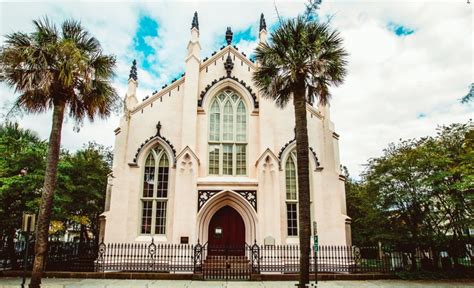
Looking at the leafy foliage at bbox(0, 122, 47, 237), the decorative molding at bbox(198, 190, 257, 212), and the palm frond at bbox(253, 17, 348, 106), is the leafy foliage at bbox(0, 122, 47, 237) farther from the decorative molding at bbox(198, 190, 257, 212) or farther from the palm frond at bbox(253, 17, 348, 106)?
the palm frond at bbox(253, 17, 348, 106)

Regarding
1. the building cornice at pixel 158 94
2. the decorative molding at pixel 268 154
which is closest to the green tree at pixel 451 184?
the decorative molding at pixel 268 154

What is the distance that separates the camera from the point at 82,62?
1173 cm

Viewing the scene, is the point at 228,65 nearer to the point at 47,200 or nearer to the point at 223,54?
the point at 223,54

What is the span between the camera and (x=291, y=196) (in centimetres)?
1798

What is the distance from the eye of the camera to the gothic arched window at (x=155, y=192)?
1730 centimetres

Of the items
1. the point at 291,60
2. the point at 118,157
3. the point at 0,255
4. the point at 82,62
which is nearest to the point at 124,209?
the point at 118,157

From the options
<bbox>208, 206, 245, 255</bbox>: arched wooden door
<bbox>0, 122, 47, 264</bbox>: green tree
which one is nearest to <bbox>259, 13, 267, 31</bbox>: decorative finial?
<bbox>208, 206, 245, 255</bbox>: arched wooden door

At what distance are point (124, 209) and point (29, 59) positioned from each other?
8660mm

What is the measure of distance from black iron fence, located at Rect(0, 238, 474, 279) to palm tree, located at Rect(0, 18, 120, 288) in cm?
524

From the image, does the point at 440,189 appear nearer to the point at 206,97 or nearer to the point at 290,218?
the point at 290,218

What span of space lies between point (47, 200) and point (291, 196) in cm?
1166

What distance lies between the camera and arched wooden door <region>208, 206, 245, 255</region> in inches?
698

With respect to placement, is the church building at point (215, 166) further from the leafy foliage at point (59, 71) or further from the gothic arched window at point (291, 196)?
the leafy foliage at point (59, 71)

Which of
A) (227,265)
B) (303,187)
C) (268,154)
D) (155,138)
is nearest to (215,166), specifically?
(268,154)
